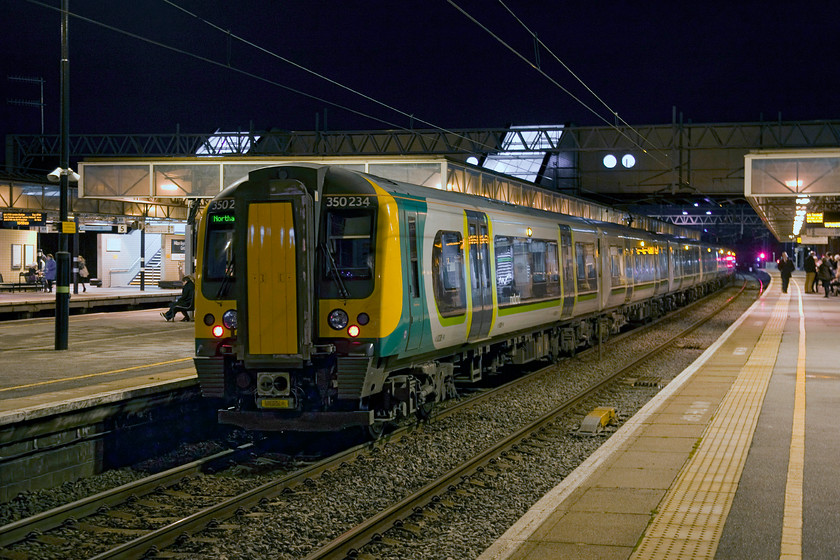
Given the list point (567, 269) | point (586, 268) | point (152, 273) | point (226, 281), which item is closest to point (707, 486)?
point (226, 281)

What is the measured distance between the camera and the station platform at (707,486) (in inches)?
242

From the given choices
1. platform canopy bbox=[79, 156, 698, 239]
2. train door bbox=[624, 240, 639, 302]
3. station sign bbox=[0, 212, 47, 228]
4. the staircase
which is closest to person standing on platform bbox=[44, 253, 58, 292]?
station sign bbox=[0, 212, 47, 228]

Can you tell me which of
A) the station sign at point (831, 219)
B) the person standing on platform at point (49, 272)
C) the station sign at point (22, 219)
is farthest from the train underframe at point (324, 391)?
the person standing on platform at point (49, 272)

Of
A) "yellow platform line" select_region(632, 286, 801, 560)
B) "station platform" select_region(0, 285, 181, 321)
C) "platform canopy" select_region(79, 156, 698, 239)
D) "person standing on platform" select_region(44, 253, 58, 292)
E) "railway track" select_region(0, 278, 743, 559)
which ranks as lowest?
"railway track" select_region(0, 278, 743, 559)

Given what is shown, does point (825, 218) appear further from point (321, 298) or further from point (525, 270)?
point (321, 298)

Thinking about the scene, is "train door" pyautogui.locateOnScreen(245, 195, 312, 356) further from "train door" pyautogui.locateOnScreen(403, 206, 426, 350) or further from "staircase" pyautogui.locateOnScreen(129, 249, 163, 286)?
"staircase" pyautogui.locateOnScreen(129, 249, 163, 286)

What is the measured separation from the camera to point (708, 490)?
7559mm

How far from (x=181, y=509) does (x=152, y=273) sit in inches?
1530

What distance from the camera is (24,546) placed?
7402mm

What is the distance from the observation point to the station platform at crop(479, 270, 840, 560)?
6148 mm

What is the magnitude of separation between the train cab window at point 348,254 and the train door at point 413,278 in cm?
58

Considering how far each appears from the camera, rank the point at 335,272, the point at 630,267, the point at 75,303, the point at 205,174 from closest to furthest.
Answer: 1. the point at 335,272
2. the point at 630,267
3. the point at 205,174
4. the point at 75,303

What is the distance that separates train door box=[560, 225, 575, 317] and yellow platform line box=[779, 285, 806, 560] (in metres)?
5.77

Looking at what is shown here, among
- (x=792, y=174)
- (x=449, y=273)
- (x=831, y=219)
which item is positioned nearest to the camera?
(x=449, y=273)
